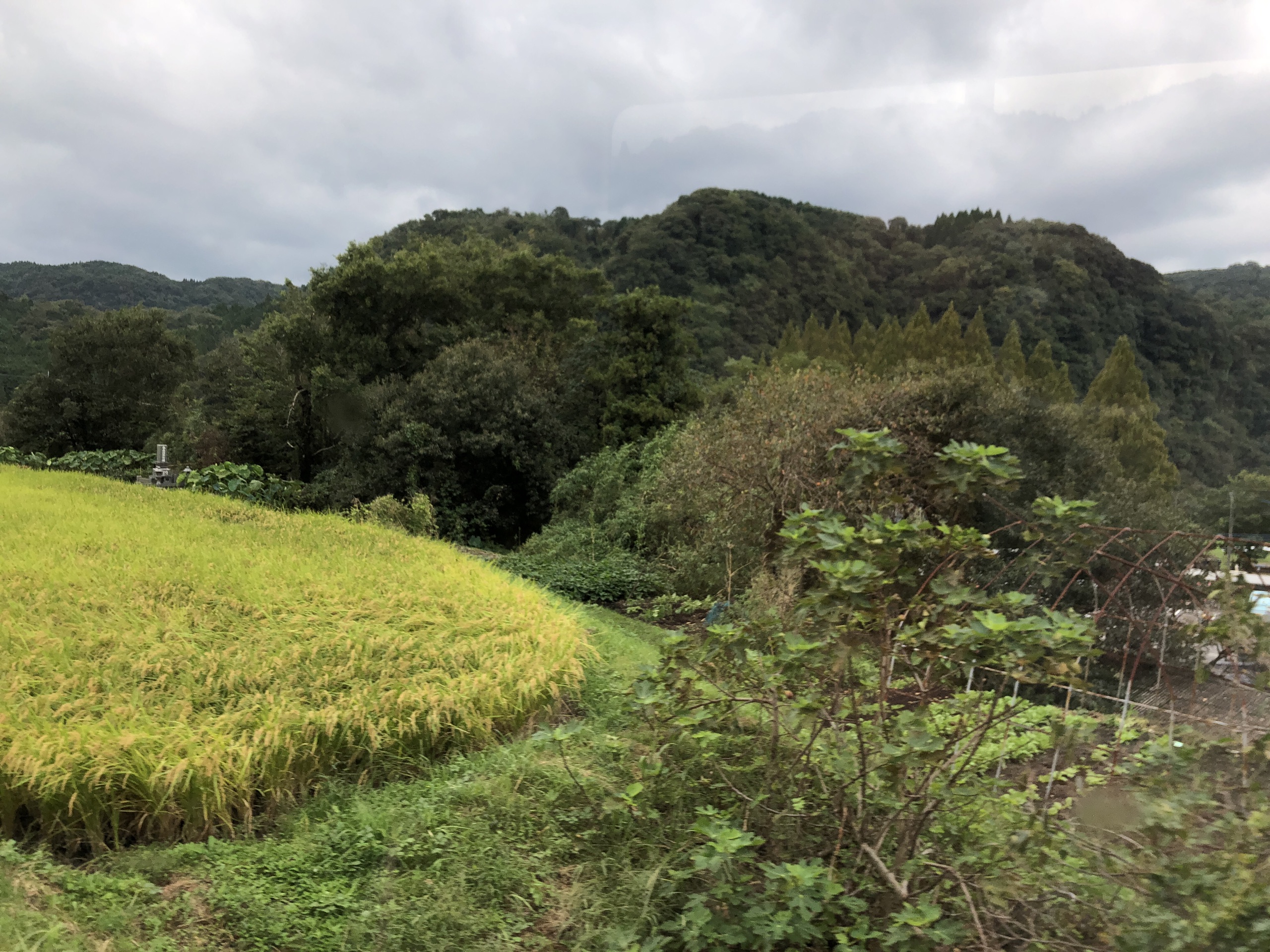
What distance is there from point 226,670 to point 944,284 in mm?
11783

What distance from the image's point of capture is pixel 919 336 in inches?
480

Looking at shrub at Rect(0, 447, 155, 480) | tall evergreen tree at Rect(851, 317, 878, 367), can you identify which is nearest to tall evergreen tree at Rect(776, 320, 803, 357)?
tall evergreen tree at Rect(851, 317, 878, 367)

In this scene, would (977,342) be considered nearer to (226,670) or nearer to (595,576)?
(595,576)

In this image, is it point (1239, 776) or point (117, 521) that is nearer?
point (1239, 776)

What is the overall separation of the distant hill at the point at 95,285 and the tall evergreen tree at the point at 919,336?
15274mm

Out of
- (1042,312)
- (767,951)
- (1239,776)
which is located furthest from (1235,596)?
(1042,312)

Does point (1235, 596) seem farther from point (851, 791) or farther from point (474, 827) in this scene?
Answer: point (474, 827)

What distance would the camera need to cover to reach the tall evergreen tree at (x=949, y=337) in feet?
35.3

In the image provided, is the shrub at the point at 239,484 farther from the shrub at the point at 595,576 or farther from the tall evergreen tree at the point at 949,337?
the tall evergreen tree at the point at 949,337

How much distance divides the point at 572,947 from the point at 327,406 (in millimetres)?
12906

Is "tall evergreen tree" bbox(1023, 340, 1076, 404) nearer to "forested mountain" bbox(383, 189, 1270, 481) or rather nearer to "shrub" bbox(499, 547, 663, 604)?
"forested mountain" bbox(383, 189, 1270, 481)

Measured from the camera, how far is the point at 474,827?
92.9 inches

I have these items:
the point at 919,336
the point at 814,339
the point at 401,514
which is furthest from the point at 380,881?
the point at 814,339

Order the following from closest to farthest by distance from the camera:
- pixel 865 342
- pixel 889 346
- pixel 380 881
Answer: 1. pixel 380 881
2. pixel 889 346
3. pixel 865 342
